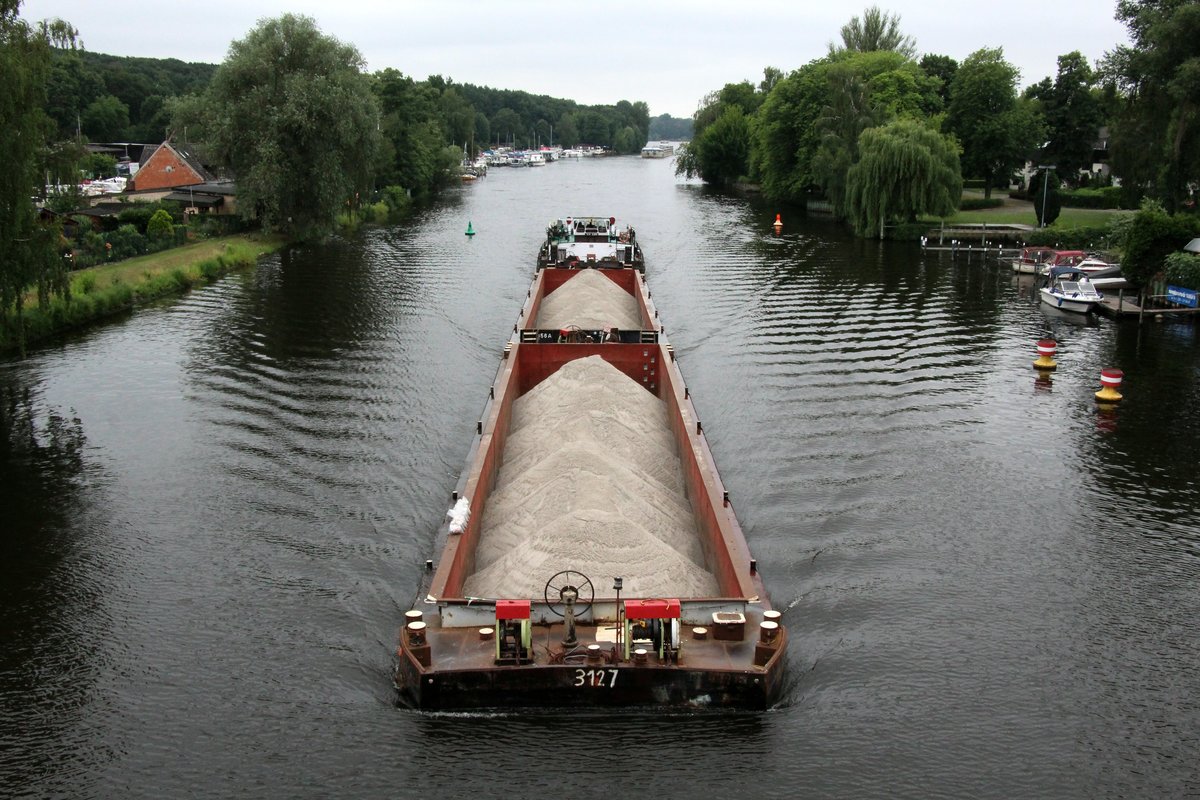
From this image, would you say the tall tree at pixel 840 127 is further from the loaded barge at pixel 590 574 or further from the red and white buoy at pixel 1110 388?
the loaded barge at pixel 590 574

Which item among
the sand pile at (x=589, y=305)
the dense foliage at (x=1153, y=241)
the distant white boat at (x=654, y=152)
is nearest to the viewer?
the sand pile at (x=589, y=305)

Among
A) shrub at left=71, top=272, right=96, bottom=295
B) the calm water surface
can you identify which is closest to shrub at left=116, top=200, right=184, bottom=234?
shrub at left=71, top=272, right=96, bottom=295

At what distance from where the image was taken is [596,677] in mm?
11117

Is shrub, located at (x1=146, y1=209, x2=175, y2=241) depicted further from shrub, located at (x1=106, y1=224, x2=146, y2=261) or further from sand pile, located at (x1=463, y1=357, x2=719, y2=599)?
sand pile, located at (x1=463, y1=357, x2=719, y2=599)

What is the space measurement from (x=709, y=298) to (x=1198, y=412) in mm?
16584

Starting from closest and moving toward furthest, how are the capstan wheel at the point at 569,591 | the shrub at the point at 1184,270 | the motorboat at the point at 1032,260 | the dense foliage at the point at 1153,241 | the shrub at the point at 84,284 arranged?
the capstan wheel at the point at 569,591
the shrub at the point at 84,284
the shrub at the point at 1184,270
the dense foliage at the point at 1153,241
the motorboat at the point at 1032,260

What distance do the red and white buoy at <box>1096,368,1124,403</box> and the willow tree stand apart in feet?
97.1

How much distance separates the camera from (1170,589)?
14867 millimetres

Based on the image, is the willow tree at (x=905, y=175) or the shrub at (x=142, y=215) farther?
the willow tree at (x=905, y=175)

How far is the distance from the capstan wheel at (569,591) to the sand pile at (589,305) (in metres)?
15.4

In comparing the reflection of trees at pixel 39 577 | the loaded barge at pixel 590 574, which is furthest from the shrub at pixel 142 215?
the loaded barge at pixel 590 574

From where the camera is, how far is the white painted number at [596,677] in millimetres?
11086

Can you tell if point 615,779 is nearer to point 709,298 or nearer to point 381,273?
point 709,298

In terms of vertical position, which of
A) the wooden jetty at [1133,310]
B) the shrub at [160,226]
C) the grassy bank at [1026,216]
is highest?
the grassy bank at [1026,216]
